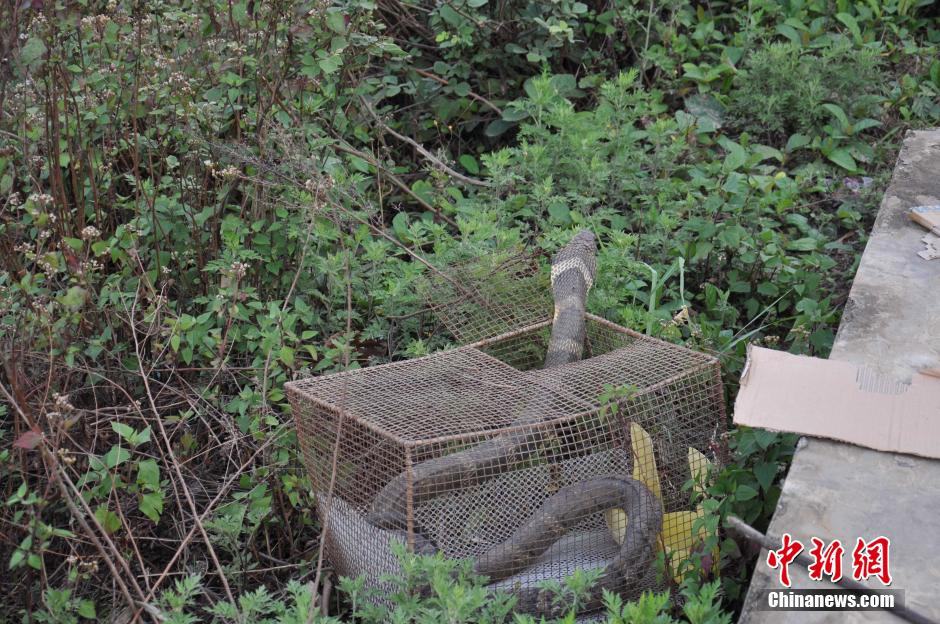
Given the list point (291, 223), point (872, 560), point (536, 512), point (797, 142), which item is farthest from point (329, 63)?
point (797, 142)

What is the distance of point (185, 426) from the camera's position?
11.6 feet

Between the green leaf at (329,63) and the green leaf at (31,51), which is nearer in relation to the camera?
the green leaf at (31,51)

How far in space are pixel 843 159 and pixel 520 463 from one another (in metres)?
3.43

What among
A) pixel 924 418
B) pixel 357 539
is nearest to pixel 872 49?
pixel 924 418

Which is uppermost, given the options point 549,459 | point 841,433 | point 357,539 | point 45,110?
point 45,110

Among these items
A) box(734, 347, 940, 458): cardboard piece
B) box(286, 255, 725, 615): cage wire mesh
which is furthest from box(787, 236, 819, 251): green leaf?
box(734, 347, 940, 458): cardboard piece

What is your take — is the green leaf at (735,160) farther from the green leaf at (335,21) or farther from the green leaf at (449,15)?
the green leaf at (335,21)

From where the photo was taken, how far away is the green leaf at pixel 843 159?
217 inches

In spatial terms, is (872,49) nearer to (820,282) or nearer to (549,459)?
(820,282)

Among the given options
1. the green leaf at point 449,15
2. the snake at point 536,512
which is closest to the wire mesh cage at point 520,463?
the snake at point 536,512

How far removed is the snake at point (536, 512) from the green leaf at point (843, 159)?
312 cm

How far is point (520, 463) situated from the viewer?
302 cm

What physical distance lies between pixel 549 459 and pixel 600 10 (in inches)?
168

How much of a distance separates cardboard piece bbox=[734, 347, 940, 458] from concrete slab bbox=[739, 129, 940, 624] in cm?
5
